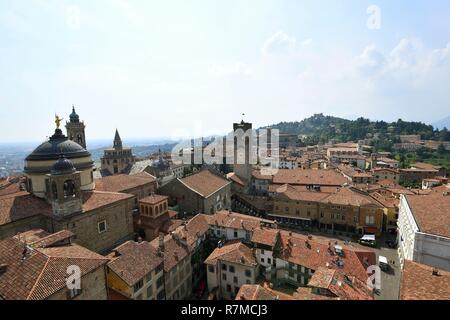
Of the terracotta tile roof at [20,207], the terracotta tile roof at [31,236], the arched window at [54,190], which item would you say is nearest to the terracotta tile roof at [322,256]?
the terracotta tile roof at [31,236]

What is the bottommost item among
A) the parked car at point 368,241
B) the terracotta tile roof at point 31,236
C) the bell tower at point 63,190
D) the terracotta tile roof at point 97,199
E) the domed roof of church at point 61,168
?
the parked car at point 368,241

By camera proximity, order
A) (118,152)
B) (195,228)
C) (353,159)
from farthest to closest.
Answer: (353,159)
(118,152)
(195,228)

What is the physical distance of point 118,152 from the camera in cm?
7625

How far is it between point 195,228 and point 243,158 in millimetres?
31080

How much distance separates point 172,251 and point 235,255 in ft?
21.7

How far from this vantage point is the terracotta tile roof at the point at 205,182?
44.3 meters

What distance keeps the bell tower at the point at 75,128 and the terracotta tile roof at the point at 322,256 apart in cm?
5403

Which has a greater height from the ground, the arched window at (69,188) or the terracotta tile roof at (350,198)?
the arched window at (69,188)

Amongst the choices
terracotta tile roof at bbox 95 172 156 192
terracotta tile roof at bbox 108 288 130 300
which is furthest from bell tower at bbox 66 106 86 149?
terracotta tile roof at bbox 108 288 130 300

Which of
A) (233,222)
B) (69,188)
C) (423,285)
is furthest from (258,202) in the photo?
(423,285)

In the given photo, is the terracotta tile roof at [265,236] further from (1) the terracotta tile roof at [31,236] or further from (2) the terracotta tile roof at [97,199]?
(1) the terracotta tile roof at [31,236]

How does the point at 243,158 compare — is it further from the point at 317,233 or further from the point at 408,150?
the point at 408,150
